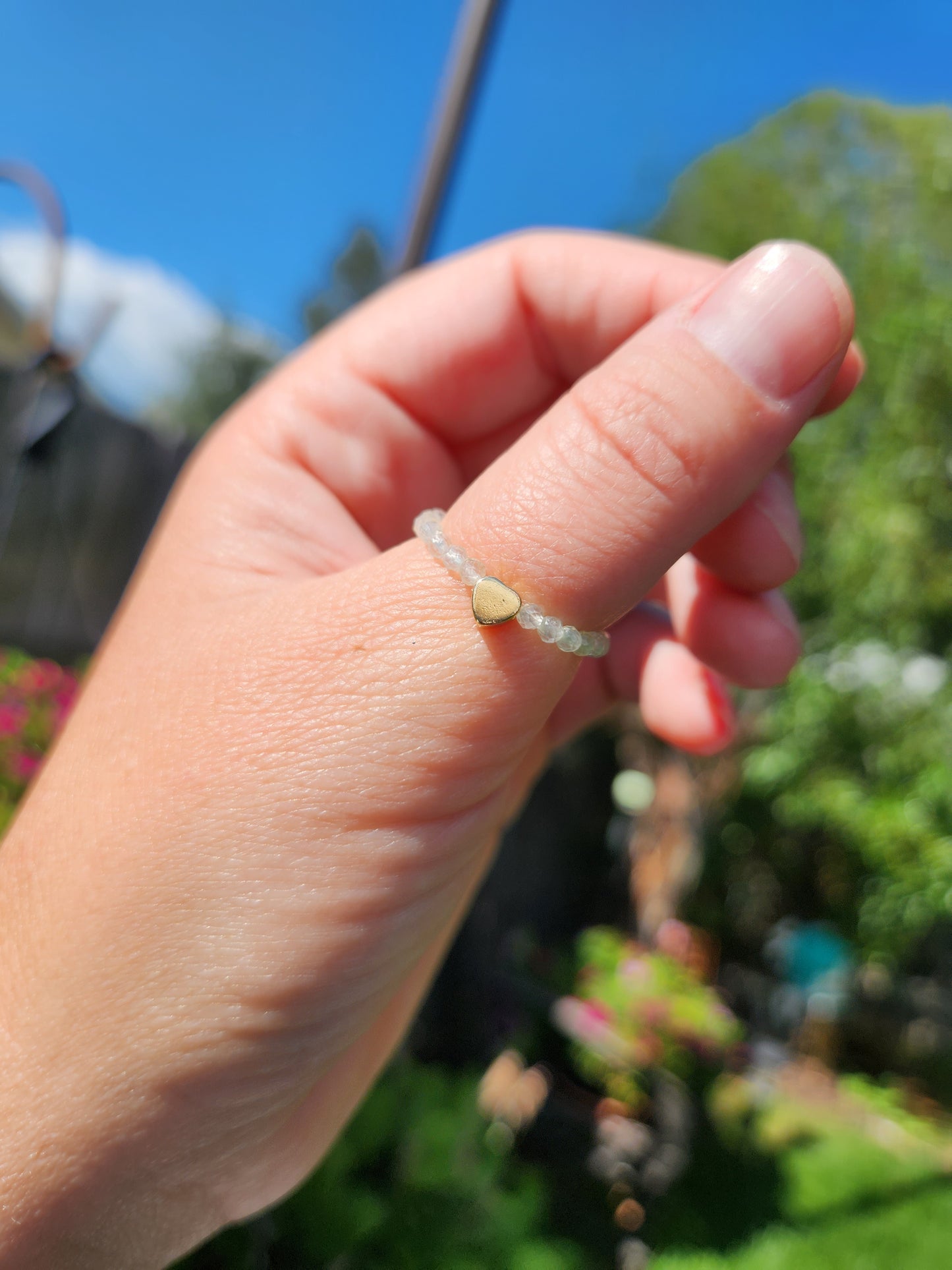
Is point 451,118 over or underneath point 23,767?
over

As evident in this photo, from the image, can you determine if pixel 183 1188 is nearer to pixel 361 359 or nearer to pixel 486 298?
pixel 361 359

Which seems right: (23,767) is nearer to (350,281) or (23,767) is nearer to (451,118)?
(451,118)

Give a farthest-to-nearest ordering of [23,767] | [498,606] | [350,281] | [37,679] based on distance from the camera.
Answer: [350,281]
[37,679]
[23,767]
[498,606]

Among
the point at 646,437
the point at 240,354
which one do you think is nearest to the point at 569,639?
the point at 646,437

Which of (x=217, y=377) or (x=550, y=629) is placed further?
(x=217, y=377)

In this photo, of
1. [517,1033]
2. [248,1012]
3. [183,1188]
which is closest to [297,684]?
[248,1012]

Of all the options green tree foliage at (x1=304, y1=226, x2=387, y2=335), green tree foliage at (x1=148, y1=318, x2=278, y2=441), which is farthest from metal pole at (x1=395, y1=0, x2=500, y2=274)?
green tree foliage at (x1=148, y1=318, x2=278, y2=441)

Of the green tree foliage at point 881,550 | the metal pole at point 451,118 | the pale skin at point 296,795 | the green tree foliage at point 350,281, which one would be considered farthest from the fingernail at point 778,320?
the green tree foliage at point 881,550
